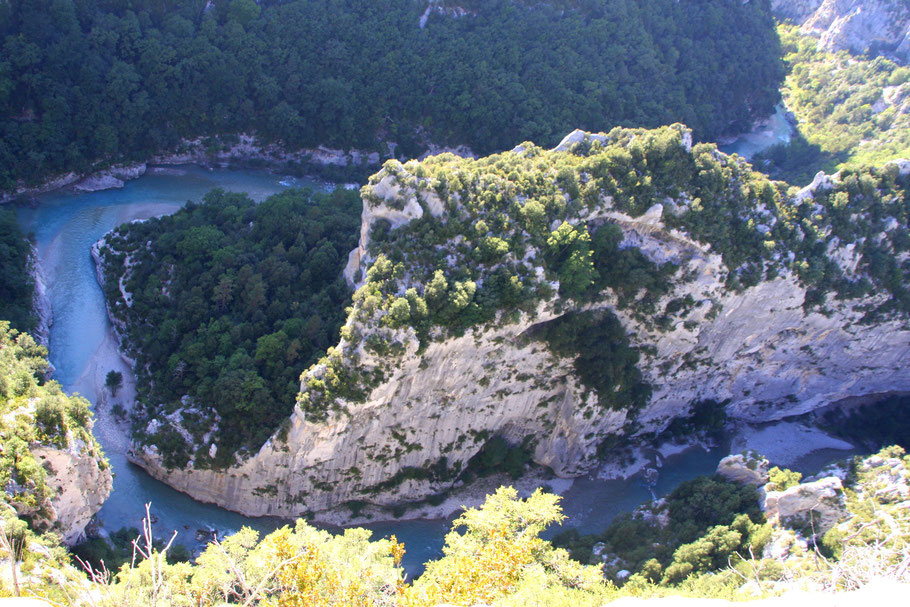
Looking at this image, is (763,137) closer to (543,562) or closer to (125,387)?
(543,562)

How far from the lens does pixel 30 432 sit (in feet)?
76.0

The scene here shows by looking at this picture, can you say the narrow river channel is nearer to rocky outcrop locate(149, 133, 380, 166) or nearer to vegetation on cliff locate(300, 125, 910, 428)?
rocky outcrop locate(149, 133, 380, 166)

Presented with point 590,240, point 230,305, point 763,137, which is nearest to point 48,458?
point 230,305

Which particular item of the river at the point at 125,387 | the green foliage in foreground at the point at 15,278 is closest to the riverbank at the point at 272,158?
the river at the point at 125,387

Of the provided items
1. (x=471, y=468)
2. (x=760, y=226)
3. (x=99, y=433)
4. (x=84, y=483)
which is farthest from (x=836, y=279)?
(x=99, y=433)

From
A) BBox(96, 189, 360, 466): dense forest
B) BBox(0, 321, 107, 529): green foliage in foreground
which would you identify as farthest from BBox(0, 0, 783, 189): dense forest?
BBox(0, 321, 107, 529): green foliage in foreground

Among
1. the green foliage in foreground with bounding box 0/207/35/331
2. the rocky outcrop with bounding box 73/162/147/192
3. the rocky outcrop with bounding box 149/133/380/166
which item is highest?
the rocky outcrop with bounding box 149/133/380/166

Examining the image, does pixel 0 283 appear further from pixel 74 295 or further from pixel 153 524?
pixel 153 524

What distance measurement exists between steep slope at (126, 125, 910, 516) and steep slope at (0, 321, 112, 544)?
667 cm

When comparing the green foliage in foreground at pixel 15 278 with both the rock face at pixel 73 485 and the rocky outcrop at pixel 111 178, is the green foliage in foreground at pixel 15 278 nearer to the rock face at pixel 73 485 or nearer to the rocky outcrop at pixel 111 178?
the rocky outcrop at pixel 111 178

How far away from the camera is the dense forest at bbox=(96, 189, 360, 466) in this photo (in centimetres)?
3186

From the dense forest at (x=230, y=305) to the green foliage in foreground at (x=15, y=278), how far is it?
4483 millimetres

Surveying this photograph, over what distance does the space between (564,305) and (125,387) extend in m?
25.9

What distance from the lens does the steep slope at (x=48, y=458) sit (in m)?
21.9
